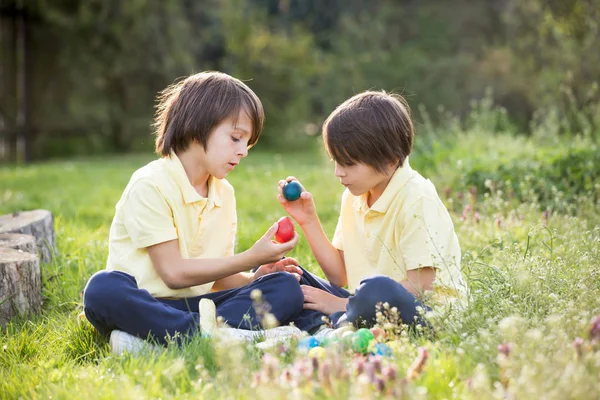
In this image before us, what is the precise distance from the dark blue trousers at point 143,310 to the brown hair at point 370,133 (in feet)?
2.16

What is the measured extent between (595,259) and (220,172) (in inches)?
66.0

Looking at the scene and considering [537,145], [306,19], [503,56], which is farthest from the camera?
[306,19]

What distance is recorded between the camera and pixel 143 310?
120 inches

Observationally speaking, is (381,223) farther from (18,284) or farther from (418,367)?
(18,284)

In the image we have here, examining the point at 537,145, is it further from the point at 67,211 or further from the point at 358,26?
the point at 358,26

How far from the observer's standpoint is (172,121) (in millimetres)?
3355

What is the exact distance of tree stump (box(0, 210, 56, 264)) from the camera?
425 centimetres

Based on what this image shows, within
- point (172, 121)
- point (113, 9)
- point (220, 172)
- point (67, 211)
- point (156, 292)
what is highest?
point (113, 9)

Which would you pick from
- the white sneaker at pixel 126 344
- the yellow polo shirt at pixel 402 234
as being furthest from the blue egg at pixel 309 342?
the white sneaker at pixel 126 344

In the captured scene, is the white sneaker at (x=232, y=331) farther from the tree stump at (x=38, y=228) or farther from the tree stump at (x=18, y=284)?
the tree stump at (x=38, y=228)

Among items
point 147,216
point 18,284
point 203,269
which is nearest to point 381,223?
point 203,269

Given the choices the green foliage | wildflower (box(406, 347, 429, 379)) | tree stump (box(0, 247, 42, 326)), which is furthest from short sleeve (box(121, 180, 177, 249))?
the green foliage

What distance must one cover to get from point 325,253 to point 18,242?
64.2 inches

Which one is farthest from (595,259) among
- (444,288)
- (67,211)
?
(67,211)
